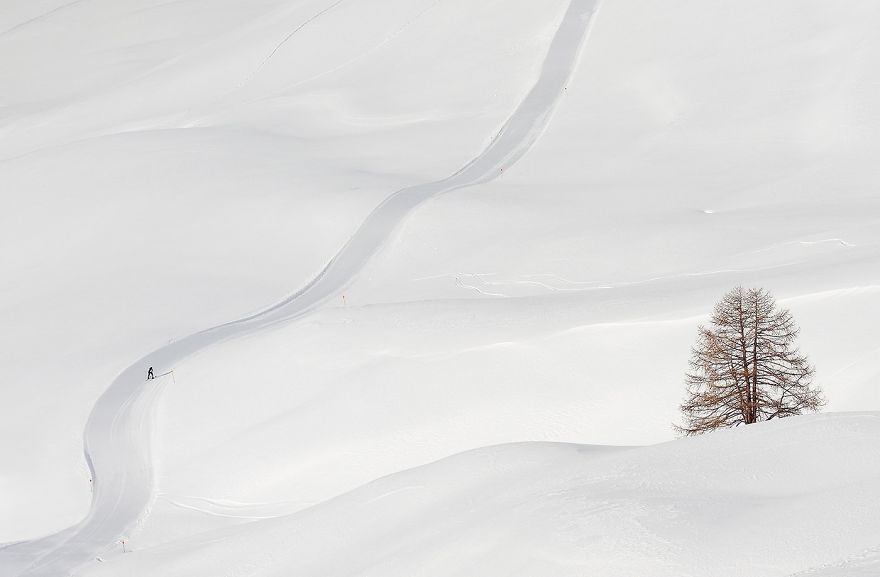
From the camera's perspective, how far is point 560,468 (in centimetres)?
1953

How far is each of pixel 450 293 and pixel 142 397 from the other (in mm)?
9828

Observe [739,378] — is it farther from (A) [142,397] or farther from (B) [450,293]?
(A) [142,397]

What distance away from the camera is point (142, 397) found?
103 feet

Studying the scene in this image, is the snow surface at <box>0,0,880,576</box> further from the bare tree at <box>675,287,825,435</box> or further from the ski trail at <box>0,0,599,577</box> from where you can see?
the bare tree at <box>675,287,825,435</box>

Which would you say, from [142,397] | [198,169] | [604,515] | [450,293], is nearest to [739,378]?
[604,515]

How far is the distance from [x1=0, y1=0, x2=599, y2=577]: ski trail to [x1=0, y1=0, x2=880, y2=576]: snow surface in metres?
0.11

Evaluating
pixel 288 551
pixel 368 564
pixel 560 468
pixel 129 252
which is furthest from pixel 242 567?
pixel 129 252

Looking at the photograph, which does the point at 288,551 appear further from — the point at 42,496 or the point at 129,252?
the point at 129,252

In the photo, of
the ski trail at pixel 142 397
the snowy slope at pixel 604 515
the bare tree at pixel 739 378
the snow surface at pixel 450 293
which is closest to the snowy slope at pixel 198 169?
the snow surface at pixel 450 293

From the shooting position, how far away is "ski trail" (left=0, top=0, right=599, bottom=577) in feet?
84.9

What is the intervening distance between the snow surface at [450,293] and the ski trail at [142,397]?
110 mm

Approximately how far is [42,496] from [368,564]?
13093 millimetres

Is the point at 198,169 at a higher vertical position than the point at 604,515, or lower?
higher

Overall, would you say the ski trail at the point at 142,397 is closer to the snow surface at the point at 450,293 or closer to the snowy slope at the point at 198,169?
the snow surface at the point at 450,293
